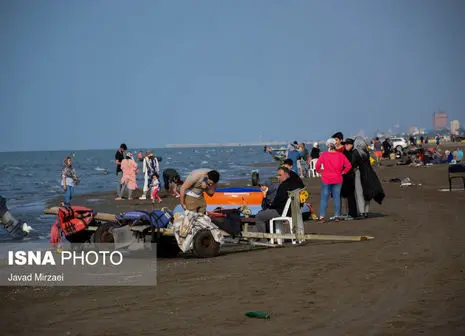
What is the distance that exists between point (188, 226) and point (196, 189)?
2.24 feet

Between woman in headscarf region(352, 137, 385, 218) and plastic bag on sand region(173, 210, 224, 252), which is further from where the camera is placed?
woman in headscarf region(352, 137, 385, 218)

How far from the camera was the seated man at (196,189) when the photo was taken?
38.0 feet

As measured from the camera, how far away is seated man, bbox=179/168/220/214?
11578mm

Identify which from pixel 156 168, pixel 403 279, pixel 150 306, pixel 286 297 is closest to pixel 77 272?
pixel 150 306

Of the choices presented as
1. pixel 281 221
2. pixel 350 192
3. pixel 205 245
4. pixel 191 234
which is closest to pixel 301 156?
pixel 350 192

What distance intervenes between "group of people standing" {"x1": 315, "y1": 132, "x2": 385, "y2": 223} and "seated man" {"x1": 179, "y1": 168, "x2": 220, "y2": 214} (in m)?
4.81

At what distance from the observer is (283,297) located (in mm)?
8000

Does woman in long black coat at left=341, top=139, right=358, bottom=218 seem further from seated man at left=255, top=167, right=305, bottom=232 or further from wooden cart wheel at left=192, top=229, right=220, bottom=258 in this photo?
wooden cart wheel at left=192, top=229, right=220, bottom=258

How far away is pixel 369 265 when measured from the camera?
987 cm

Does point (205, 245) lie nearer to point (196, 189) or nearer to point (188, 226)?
point (188, 226)

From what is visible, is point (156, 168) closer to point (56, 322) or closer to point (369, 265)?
point (369, 265)

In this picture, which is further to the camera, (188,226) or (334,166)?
(334,166)

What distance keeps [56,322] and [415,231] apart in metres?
8.34

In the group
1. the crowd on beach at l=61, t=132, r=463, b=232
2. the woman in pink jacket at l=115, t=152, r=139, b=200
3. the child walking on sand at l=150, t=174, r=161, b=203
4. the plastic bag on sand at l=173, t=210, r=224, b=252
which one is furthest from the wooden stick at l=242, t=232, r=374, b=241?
the woman in pink jacket at l=115, t=152, r=139, b=200
